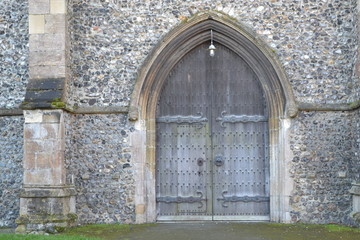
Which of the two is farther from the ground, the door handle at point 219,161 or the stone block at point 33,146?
the stone block at point 33,146

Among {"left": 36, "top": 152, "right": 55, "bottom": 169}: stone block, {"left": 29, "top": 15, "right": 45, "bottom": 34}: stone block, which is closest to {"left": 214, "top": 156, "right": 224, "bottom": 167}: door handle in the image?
{"left": 36, "top": 152, "right": 55, "bottom": 169}: stone block

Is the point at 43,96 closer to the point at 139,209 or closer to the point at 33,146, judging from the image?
the point at 33,146

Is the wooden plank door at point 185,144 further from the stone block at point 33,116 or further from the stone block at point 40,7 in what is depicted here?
the stone block at point 40,7

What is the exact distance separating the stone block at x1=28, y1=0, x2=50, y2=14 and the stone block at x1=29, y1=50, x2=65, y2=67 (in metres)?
0.77

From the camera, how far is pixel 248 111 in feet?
34.4

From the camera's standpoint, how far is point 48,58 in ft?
31.4

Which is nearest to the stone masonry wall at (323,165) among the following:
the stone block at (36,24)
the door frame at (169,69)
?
the door frame at (169,69)

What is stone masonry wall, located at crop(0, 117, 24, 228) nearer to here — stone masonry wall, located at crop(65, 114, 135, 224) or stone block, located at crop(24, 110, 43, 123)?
stone block, located at crop(24, 110, 43, 123)

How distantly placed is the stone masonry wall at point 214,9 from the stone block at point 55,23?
0.46 meters

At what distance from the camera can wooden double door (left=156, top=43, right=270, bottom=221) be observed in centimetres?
1035

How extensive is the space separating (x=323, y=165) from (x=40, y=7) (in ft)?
20.2

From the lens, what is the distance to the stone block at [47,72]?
9555 mm

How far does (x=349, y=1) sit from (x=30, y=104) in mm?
6359

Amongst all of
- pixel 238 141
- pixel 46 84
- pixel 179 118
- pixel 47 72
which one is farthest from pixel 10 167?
pixel 238 141
